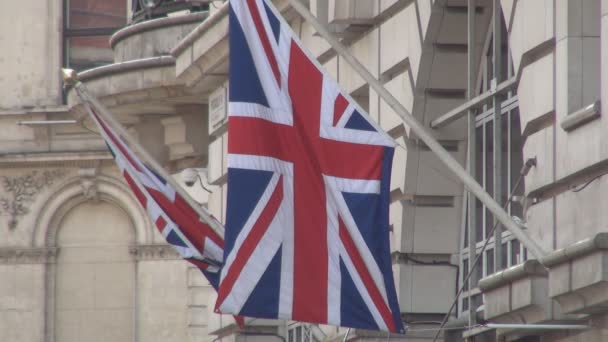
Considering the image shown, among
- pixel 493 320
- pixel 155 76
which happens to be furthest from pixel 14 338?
pixel 493 320

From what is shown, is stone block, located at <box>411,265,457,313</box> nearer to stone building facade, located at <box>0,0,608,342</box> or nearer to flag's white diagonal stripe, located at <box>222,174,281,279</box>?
stone building facade, located at <box>0,0,608,342</box>

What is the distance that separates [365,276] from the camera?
14.9 meters

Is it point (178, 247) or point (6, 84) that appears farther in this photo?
point (6, 84)

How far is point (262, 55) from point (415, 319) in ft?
14.3

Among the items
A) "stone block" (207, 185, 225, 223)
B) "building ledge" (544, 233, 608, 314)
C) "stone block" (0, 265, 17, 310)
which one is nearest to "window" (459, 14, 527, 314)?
"building ledge" (544, 233, 608, 314)

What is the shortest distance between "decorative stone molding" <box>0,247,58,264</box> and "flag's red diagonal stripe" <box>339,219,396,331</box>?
3198 centimetres

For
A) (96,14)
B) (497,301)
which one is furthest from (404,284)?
(96,14)

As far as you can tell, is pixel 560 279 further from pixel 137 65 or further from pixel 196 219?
pixel 137 65

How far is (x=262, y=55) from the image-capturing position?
49.8 feet

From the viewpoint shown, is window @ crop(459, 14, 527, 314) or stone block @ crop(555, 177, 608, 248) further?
window @ crop(459, 14, 527, 314)

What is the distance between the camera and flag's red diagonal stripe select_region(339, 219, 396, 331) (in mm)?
14852

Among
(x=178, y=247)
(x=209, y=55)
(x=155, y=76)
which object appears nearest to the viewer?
(x=178, y=247)

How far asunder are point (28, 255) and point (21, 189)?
145 cm

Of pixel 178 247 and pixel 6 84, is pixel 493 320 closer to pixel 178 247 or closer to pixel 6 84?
pixel 178 247
